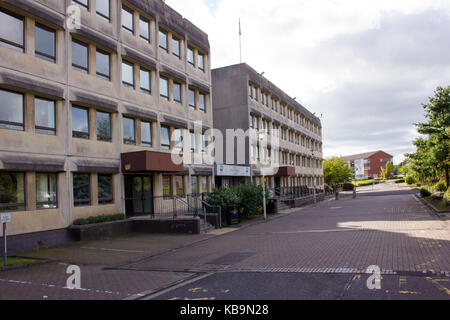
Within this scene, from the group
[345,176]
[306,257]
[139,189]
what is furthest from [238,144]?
[345,176]

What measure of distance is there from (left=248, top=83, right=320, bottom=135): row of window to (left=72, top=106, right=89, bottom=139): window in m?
19.4

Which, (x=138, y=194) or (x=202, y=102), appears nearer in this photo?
(x=138, y=194)

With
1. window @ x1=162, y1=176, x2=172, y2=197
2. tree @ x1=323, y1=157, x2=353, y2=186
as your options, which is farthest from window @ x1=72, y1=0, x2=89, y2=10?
tree @ x1=323, y1=157, x2=353, y2=186

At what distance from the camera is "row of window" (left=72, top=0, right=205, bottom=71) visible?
61.1 ft

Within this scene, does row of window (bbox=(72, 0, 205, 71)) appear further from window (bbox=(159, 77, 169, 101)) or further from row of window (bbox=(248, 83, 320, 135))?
row of window (bbox=(248, 83, 320, 135))

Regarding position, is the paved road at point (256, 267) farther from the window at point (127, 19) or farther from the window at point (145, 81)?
the window at point (127, 19)

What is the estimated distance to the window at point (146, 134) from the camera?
835 inches

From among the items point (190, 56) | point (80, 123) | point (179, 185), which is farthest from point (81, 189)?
point (190, 56)

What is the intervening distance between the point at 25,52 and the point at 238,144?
69.3 ft

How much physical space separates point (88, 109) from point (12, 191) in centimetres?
538

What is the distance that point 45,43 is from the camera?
15.6 meters

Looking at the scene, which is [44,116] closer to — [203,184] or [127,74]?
[127,74]

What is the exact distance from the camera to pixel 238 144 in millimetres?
33438

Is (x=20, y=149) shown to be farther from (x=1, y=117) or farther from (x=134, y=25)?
(x=134, y=25)
